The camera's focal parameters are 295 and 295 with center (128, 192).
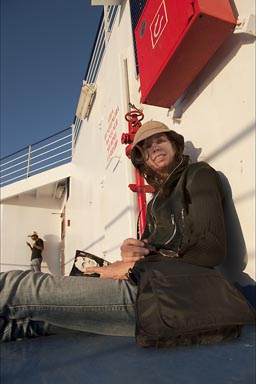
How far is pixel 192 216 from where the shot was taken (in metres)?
0.95

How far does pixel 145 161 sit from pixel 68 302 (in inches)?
31.9

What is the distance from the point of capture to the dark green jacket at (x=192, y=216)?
0.89 m

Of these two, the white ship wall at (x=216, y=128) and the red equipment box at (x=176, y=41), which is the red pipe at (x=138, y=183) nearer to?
the white ship wall at (x=216, y=128)

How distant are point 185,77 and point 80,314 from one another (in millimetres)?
1083

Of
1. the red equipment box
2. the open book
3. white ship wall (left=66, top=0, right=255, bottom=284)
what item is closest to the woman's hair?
white ship wall (left=66, top=0, right=255, bottom=284)

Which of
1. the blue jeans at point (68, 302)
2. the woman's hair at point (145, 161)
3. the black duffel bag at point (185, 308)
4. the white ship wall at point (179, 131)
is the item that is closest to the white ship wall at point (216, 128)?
the white ship wall at point (179, 131)

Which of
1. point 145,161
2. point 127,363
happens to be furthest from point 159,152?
point 127,363

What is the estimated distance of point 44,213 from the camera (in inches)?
250

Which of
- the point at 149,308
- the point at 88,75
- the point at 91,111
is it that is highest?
the point at 88,75

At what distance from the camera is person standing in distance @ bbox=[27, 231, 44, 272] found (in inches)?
217

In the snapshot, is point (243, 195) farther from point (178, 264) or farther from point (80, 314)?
point (80, 314)

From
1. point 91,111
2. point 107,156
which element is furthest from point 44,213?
point 107,156

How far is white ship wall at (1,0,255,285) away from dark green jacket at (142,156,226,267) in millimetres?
162

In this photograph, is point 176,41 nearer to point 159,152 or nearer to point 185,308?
point 159,152
